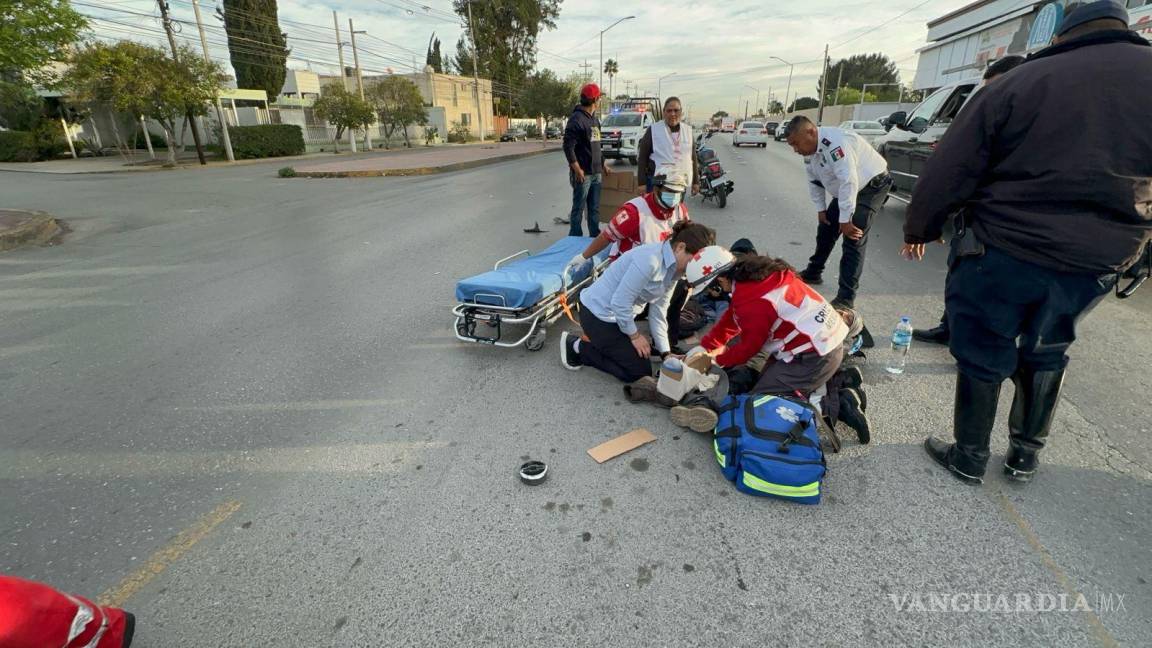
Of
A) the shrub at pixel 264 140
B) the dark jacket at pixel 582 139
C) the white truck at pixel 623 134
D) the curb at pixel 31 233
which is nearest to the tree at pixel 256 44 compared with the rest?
the shrub at pixel 264 140

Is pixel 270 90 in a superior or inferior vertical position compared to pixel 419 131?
superior

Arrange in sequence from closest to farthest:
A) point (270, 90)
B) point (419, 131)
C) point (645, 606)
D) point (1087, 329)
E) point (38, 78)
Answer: point (645, 606) < point (1087, 329) < point (38, 78) < point (270, 90) < point (419, 131)

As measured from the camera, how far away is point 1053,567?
2.02 m

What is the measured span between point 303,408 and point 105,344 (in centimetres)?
242

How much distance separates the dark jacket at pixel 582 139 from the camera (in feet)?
22.2

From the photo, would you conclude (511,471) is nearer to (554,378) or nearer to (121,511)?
(554,378)

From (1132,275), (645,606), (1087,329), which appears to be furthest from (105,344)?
(1087,329)

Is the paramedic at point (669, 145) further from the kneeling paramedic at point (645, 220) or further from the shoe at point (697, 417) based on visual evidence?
the shoe at point (697, 417)

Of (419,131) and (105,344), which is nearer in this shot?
(105,344)

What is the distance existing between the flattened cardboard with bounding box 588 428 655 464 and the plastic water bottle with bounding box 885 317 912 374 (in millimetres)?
1986

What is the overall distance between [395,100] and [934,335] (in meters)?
39.6

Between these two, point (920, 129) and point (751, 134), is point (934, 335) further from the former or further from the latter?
point (751, 134)

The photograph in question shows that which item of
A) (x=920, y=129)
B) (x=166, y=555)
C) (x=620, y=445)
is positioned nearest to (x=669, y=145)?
(x=920, y=129)

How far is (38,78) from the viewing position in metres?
13.1
